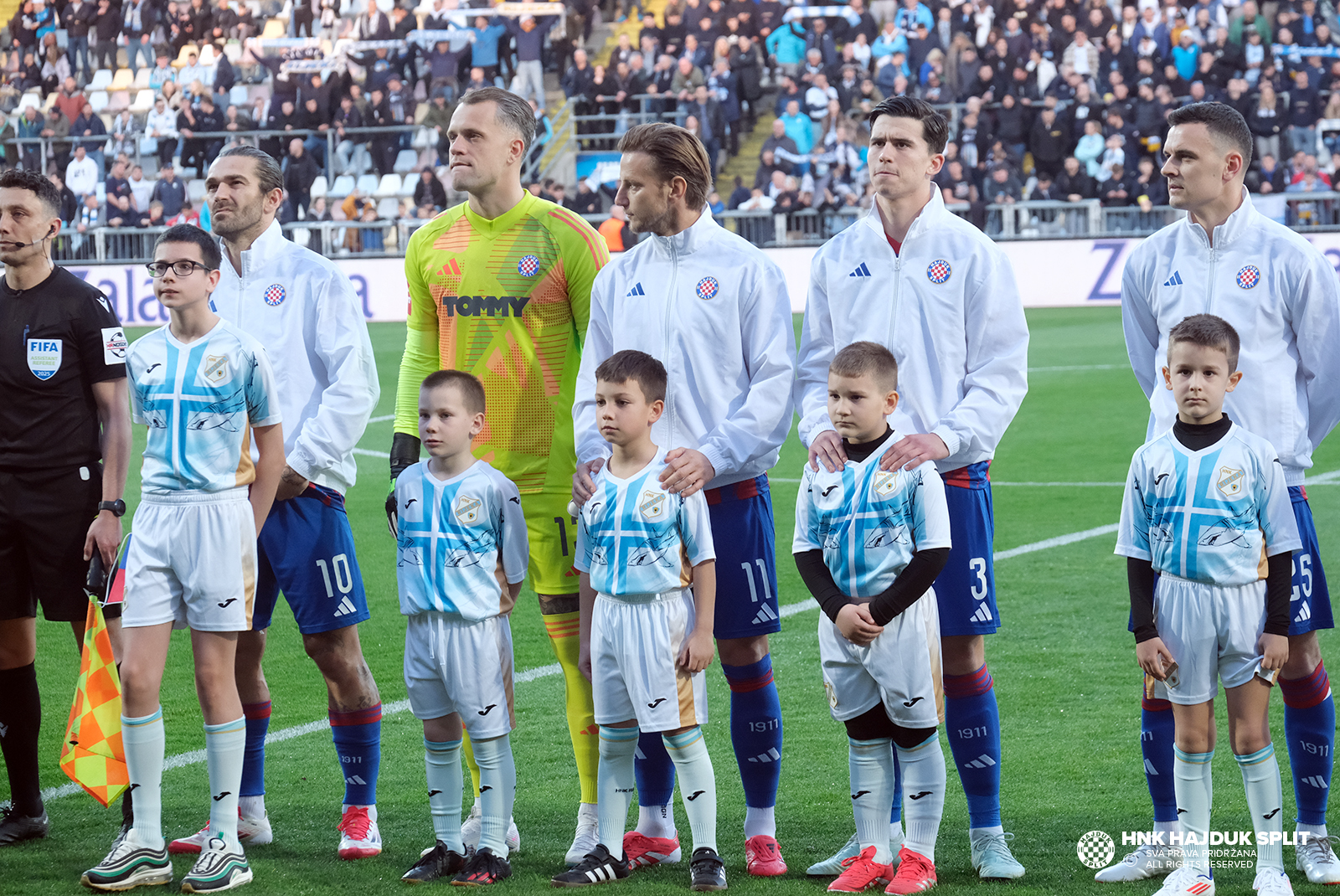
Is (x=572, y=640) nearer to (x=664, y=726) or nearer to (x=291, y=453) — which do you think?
(x=664, y=726)

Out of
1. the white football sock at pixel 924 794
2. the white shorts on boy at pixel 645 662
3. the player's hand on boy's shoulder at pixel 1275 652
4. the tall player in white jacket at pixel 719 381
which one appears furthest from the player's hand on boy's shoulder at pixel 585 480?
the player's hand on boy's shoulder at pixel 1275 652

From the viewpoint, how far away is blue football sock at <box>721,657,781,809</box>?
173 inches

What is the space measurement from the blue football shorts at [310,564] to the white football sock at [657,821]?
1.04 metres

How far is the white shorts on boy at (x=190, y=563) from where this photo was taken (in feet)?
13.8

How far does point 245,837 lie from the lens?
185 inches

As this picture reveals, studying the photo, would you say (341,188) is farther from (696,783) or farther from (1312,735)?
(1312,735)

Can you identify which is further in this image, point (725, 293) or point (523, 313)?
point (523, 313)

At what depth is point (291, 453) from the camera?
14.9ft

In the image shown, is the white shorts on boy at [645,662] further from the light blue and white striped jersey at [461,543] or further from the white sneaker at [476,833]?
the white sneaker at [476,833]

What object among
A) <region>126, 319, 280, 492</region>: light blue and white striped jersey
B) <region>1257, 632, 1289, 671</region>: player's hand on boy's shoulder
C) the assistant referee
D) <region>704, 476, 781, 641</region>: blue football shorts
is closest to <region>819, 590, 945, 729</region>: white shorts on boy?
<region>704, 476, 781, 641</region>: blue football shorts

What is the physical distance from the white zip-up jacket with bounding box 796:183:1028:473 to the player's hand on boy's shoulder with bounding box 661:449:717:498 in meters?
0.34

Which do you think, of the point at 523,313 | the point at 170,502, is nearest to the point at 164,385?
the point at 170,502

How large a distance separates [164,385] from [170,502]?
0.33m

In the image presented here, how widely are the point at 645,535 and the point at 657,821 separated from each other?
3.04 feet
